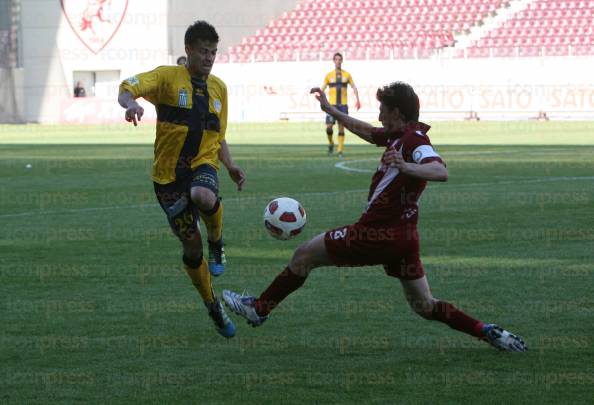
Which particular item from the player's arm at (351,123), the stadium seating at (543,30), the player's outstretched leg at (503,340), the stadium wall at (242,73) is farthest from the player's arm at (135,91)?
the stadium seating at (543,30)

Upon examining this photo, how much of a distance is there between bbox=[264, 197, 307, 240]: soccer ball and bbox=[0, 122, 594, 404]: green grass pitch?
Answer: 548mm

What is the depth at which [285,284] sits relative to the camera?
6387 mm

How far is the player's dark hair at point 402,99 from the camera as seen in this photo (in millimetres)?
5941

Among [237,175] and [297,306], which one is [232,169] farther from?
[297,306]

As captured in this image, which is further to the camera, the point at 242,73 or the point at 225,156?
the point at 242,73

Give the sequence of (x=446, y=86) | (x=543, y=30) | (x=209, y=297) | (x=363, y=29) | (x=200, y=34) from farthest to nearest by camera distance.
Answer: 1. (x=363, y=29)
2. (x=543, y=30)
3. (x=446, y=86)
4. (x=200, y=34)
5. (x=209, y=297)

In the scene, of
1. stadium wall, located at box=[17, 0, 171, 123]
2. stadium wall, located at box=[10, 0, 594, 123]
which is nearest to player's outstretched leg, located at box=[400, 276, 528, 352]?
stadium wall, located at box=[10, 0, 594, 123]

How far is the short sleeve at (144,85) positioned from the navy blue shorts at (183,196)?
→ 56cm

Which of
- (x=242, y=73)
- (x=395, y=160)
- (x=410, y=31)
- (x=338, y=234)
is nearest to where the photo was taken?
(x=395, y=160)

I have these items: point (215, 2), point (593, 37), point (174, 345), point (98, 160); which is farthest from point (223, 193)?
point (215, 2)

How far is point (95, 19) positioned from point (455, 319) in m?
45.2

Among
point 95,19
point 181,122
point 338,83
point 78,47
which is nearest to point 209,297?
point 181,122

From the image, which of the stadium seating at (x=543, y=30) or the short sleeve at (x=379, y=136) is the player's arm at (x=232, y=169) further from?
the stadium seating at (x=543, y=30)

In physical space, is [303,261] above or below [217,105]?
below
